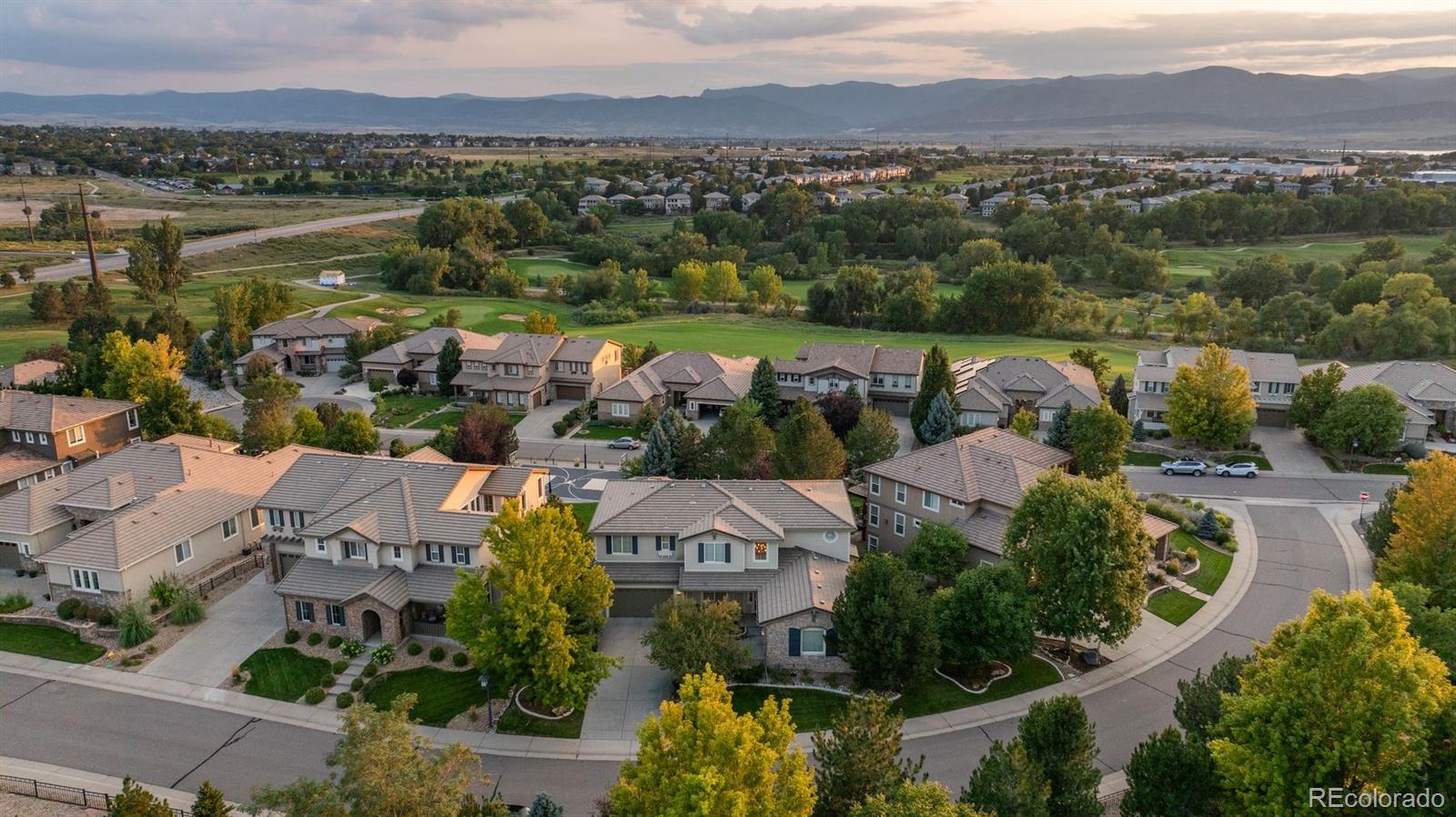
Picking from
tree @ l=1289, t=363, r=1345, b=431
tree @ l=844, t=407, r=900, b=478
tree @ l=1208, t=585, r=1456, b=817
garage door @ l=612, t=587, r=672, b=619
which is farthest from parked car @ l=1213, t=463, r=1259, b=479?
garage door @ l=612, t=587, r=672, b=619

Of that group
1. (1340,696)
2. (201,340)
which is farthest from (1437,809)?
(201,340)

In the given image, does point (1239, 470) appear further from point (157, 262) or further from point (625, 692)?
point (157, 262)

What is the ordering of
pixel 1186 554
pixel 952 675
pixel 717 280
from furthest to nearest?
pixel 717 280
pixel 1186 554
pixel 952 675

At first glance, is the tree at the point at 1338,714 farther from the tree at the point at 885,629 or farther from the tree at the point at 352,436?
the tree at the point at 352,436

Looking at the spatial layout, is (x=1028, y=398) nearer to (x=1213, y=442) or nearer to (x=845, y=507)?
(x=1213, y=442)

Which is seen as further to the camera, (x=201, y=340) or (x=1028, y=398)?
(x=201, y=340)
